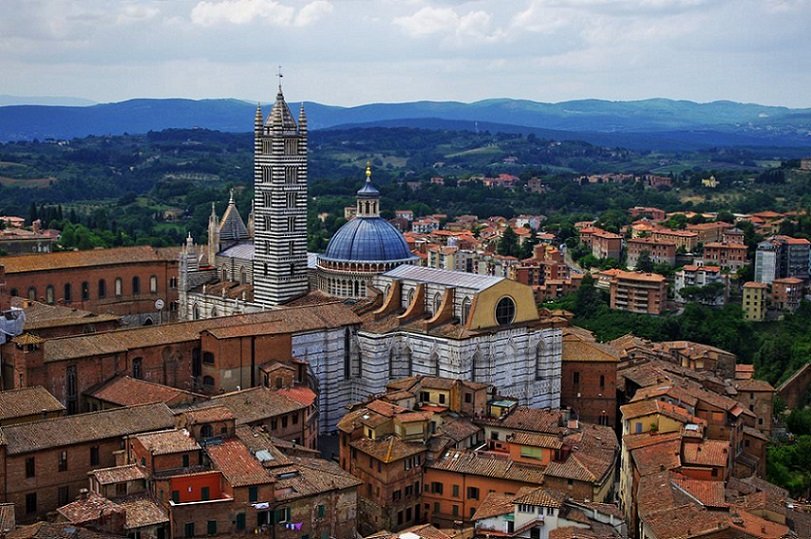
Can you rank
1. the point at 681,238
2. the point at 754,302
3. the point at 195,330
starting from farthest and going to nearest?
1. the point at 681,238
2. the point at 754,302
3. the point at 195,330

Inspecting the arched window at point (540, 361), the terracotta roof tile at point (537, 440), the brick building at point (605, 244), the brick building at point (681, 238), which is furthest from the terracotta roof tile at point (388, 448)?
the brick building at point (681, 238)

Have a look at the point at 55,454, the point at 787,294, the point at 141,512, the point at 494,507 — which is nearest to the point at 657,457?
the point at 494,507

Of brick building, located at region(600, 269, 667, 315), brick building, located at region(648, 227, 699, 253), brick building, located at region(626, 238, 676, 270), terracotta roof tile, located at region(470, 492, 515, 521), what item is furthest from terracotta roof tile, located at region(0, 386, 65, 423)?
brick building, located at region(648, 227, 699, 253)

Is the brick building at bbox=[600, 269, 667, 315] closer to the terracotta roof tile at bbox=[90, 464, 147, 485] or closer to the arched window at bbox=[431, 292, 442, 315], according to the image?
the arched window at bbox=[431, 292, 442, 315]

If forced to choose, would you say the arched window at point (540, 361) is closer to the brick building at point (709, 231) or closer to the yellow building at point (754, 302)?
the yellow building at point (754, 302)

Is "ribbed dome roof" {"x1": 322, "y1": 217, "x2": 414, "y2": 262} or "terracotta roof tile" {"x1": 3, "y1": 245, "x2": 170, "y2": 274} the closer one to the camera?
"ribbed dome roof" {"x1": 322, "y1": 217, "x2": 414, "y2": 262}

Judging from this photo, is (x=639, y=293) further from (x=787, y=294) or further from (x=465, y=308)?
(x=465, y=308)

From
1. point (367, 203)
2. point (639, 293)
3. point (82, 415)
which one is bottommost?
point (639, 293)
